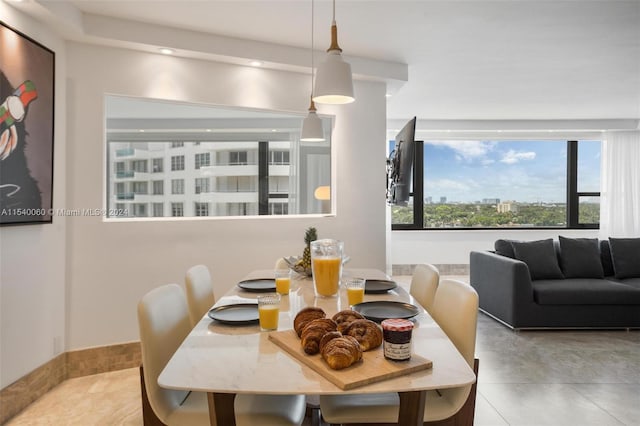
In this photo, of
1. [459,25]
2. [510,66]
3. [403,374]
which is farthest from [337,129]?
[403,374]

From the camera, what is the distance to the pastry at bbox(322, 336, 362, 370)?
3.75 feet

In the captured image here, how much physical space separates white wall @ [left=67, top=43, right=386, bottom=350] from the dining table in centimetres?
222

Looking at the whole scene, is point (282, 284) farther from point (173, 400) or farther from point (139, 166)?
point (139, 166)

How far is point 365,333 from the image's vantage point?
1.31 metres

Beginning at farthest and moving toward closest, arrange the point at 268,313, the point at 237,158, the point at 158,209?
1. the point at 237,158
2. the point at 158,209
3. the point at 268,313

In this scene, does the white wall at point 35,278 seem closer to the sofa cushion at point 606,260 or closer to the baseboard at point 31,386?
the baseboard at point 31,386

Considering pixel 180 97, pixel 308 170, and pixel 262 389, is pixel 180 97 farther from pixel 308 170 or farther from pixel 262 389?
pixel 262 389

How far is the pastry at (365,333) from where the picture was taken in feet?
4.25

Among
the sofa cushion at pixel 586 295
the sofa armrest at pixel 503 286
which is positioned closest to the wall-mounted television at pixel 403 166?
the sofa armrest at pixel 503 286

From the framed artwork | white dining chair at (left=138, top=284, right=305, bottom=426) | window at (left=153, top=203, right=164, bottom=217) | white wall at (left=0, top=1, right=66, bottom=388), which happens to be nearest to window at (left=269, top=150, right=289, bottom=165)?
window at (left=153, top=203, right=164, bottom=217)

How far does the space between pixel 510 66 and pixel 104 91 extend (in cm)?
370

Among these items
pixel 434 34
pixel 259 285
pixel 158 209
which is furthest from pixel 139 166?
pixel 434 34

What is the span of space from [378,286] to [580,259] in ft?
11.7

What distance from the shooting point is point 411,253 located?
771cm
